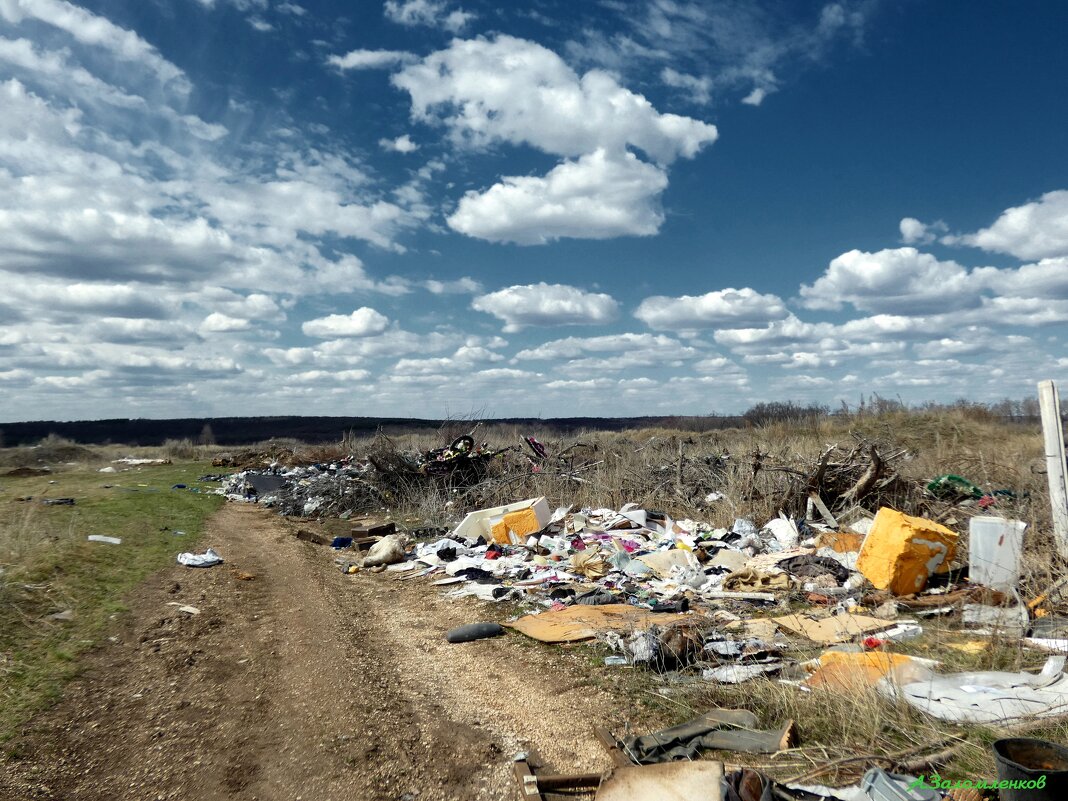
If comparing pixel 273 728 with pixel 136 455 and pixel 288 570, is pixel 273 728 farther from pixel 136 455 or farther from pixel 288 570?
pixel 136 455

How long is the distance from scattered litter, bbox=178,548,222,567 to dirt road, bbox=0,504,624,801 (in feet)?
6.49

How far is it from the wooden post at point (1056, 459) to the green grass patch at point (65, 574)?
8.74 metres

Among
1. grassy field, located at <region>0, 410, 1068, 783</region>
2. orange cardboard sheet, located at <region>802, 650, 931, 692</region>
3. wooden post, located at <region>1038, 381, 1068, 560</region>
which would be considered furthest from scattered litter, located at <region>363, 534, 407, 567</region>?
wooden post, located at <region>1038, 381, 1068, 560</region>

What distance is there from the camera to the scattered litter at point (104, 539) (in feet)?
31.5

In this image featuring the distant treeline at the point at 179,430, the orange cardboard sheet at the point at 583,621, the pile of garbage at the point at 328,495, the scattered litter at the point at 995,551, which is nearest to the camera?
the orange cardboard sheet at the point at 583,621

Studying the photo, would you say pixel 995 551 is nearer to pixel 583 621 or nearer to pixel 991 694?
pixel 991 694

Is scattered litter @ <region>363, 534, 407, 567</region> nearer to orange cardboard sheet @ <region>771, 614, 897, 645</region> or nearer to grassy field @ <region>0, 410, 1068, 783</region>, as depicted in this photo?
grassy field @ <region>0, 410, 1068, 783</region>

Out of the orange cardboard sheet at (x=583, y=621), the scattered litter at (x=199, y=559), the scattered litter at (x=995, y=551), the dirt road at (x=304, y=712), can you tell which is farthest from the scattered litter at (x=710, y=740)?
the scattered litter at (x=199, y=559)

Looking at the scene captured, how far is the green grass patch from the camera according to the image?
15.8ft

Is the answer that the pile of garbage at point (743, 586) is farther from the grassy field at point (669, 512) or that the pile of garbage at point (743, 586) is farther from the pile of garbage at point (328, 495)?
the pile of garbage at point (328, 495)

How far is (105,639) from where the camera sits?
18.9ft

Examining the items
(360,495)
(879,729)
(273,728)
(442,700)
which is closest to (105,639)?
(273,728)

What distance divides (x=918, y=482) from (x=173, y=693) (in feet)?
30.5

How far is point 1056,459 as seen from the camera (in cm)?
684
